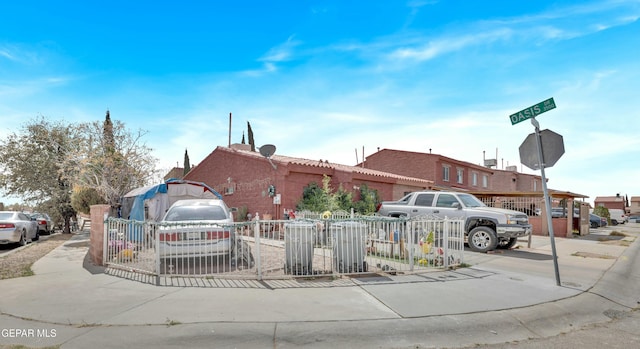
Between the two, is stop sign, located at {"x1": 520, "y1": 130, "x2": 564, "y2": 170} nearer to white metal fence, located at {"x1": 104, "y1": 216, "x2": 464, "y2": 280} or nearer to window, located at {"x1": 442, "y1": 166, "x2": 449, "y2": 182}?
white metal fence, located at {"x1": 104, "y1": 216, "x2": 464, "y2": 280}

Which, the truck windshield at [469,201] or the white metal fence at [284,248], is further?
the truck windshield at [469,201]

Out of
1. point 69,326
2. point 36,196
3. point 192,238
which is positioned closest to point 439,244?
point 192,238

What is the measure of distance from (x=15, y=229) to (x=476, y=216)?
54.2 feet

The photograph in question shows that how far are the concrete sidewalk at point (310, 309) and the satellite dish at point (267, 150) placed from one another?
9316 millimetres

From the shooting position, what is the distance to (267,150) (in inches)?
645

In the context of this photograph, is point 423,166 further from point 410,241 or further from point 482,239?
point 410,241

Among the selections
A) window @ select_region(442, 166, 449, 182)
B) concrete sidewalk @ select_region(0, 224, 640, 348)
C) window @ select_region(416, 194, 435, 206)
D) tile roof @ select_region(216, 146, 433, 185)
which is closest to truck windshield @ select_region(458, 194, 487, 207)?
window @ select_region(416, 194, 435, 206)

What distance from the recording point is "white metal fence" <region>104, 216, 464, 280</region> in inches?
286

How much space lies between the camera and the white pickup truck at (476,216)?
11.5 meters

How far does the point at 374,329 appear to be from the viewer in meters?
4.43

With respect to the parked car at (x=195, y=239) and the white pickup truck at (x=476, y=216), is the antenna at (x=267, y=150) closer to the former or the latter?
the white pickup truck at (x=476, y=216)

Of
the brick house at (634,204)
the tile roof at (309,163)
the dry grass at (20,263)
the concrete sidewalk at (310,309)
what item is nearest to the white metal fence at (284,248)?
the concrete sidewalk at (310,309)

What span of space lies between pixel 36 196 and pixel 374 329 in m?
27.1

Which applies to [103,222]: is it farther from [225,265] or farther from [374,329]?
[374,329]
